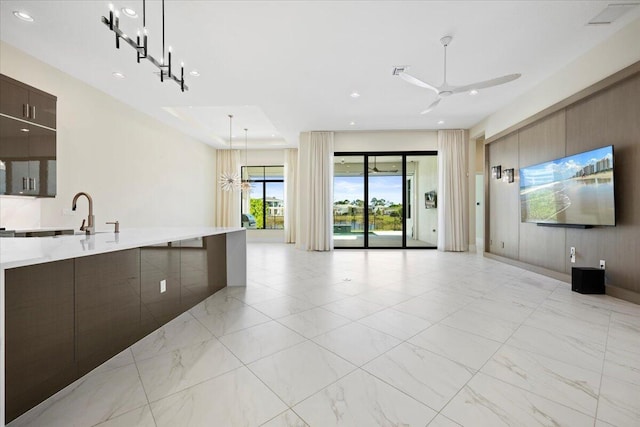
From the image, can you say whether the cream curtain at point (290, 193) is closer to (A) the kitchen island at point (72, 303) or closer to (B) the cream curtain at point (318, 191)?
(B) the cream curtain at point (318, 191)

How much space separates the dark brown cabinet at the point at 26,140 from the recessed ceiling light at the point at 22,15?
0.76m

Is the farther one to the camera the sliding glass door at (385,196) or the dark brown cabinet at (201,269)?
the sliding glass door at (385,196)

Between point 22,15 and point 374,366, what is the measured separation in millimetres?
4951

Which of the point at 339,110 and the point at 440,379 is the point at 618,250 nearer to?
the point at 440,379

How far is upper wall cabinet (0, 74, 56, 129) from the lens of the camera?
10.3 ft

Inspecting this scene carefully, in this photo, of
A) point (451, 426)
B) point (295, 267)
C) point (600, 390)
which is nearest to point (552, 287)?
point (600, 390)

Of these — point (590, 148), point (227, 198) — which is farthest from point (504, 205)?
point (227, 198)

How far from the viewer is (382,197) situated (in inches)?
298

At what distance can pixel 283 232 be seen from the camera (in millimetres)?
9203

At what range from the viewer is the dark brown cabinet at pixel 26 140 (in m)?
3.15

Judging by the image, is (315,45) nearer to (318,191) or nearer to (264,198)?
(318,191)

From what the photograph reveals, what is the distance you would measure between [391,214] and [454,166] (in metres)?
2.10

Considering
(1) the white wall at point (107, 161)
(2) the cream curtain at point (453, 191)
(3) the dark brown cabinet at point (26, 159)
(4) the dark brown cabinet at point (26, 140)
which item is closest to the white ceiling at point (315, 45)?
(1) the white wall at point (107, 161)

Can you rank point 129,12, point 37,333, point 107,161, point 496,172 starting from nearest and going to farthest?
point 37,333, point 129,12, point 107,161, point 496,172
